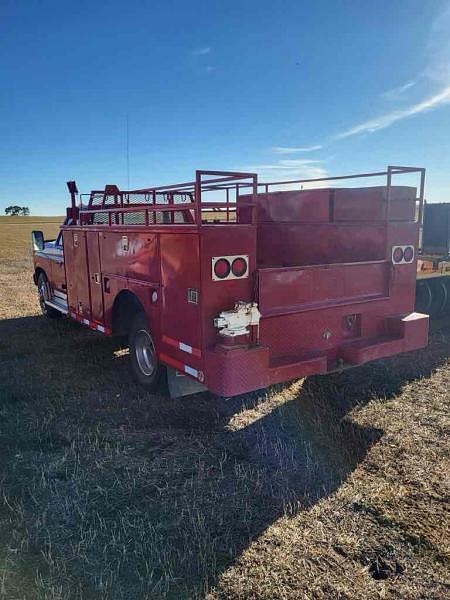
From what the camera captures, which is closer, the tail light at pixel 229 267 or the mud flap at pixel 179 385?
the tail light at pixel 229 267

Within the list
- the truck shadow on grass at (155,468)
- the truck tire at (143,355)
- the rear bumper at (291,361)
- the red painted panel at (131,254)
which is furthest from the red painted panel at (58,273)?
the rear bumper at (291,361)

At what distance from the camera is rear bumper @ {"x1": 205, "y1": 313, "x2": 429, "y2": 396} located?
3797 millimetres

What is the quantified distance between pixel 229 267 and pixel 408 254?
236cm

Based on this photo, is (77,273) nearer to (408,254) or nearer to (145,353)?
(145,353)

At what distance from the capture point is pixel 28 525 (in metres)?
3.10

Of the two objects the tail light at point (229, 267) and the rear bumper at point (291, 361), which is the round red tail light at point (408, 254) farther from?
the tail light at point (229, 267)

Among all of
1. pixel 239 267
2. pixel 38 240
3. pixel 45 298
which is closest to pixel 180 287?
pixel 239 267

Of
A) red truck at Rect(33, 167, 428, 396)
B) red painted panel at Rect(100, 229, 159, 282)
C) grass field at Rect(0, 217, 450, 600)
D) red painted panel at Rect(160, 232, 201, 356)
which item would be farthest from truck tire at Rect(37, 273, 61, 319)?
red painted panel at Rect(160, 232, 201, 356)

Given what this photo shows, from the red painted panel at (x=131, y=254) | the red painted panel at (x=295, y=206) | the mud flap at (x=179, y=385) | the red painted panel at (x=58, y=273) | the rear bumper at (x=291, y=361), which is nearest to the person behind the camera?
the rear bumper at (x=291, y=361)

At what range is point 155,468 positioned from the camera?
150 inches

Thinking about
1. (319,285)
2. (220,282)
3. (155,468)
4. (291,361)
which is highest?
(220,282)

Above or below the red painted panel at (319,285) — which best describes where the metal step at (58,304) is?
below

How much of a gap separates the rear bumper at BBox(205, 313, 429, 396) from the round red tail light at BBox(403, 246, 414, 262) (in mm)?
593

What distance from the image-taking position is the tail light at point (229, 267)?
389 centimetres
